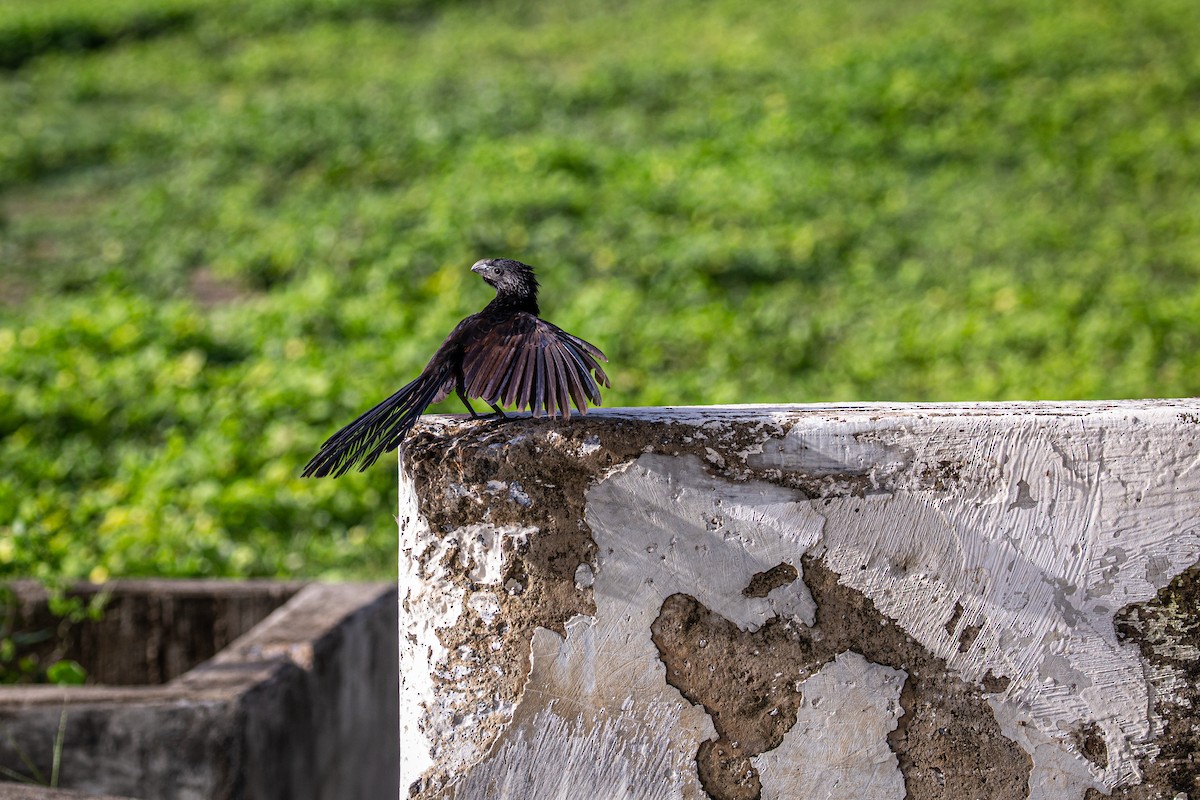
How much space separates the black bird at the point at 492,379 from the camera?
1607 mm

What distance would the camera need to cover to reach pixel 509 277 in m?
1.79

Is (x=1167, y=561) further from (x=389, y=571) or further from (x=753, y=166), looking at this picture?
(x=753, y=166)

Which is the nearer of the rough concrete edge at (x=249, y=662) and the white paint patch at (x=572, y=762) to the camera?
the white paint patch at (x=572, y=762)

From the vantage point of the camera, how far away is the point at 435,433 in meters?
1.71

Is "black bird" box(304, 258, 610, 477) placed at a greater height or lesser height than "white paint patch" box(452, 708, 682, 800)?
greater

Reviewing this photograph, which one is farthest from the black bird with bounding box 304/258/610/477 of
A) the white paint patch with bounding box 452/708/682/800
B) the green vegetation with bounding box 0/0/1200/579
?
the green vegetation with bounding box 0/0/1200/579

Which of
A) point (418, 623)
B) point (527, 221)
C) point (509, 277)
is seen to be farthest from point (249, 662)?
point (527, 221)

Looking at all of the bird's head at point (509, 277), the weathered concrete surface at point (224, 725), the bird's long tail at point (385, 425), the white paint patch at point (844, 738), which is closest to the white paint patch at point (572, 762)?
the white paint patch at point (844, 738)

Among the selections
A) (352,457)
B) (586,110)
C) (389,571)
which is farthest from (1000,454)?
(586,110)

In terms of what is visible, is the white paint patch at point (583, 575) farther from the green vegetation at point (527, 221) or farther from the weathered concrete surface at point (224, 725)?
the green vegetation at point (527, 221)

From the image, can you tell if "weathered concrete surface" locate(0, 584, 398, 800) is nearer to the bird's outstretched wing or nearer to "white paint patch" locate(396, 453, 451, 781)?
"white paint patch" locate(396, 453, 451, 781)

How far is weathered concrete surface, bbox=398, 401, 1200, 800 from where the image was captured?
167 centimetres

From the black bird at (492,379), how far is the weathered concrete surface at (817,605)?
0.07m

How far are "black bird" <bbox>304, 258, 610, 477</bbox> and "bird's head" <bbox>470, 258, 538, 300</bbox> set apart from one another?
3 cm
